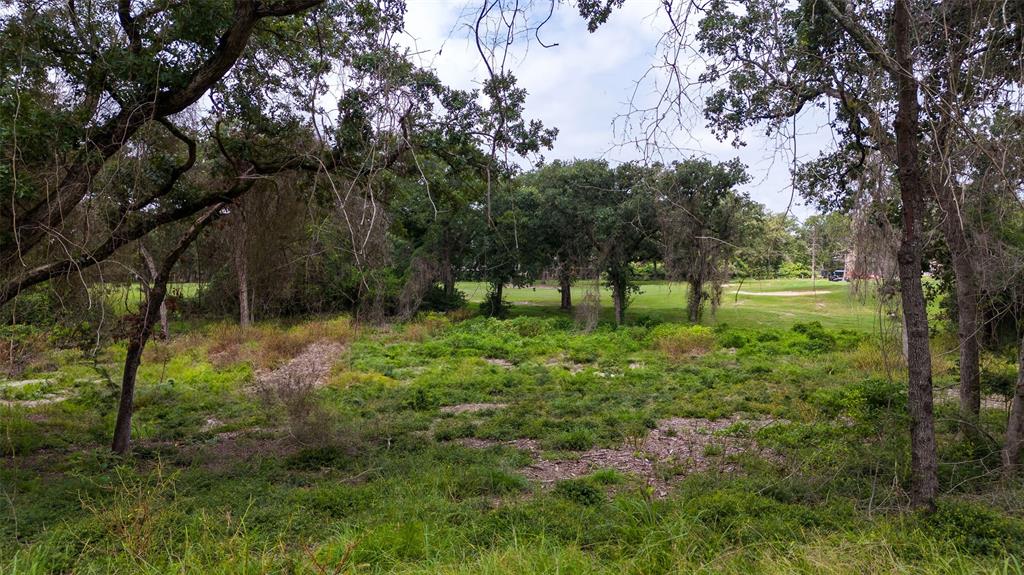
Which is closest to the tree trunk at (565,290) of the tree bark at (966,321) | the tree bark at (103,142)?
the tree bark at (966,321)

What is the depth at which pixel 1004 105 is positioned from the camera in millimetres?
4242

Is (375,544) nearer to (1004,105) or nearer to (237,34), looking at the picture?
(237,34)

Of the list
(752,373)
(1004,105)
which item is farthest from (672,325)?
(1004,105)

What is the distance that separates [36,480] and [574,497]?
555 cm

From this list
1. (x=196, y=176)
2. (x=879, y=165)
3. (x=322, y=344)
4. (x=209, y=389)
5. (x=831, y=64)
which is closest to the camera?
(x=879, y=165)

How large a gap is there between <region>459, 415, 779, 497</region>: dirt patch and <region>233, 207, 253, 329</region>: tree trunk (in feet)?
14.1

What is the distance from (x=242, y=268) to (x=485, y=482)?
10060 mm

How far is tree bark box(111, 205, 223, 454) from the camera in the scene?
268 inches

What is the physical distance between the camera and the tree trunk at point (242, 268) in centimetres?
877

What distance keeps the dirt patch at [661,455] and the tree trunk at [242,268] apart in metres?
4.31

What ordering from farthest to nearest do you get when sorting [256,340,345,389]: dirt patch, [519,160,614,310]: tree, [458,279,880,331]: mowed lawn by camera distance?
1. [458,279,880,331]: mowed lawn
2. [519,160,614,310]: tree
3. [256,340,345,389]: dirt patch

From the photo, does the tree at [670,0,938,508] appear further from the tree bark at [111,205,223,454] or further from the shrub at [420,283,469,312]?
the shrub at [420,283,469,312]

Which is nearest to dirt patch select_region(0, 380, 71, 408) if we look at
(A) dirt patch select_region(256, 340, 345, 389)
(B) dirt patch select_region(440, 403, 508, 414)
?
(A) dirt patch select_region(256, 340, 345, 389)

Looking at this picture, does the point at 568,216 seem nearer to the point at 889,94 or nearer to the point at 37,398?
the point at 37,398
